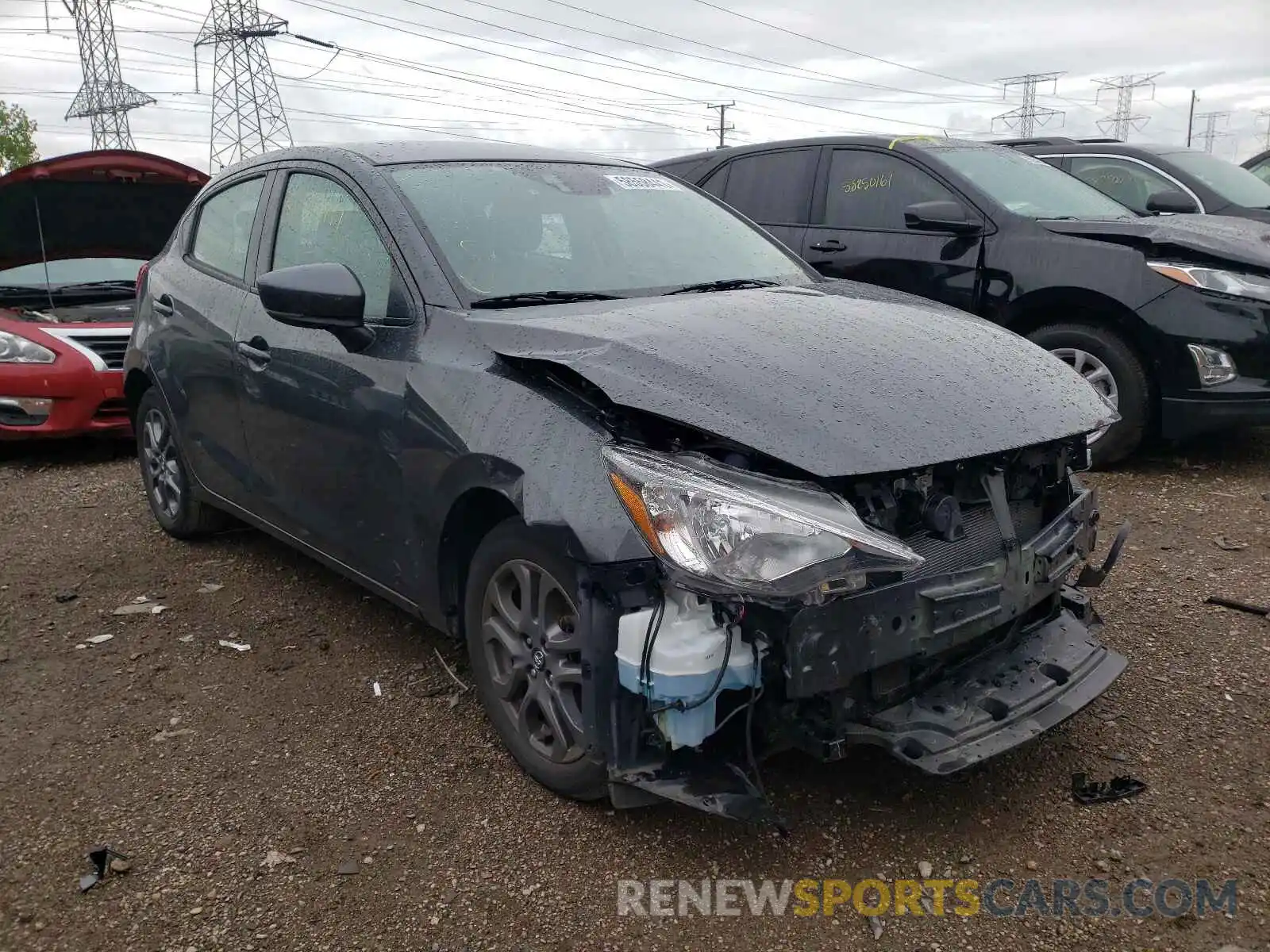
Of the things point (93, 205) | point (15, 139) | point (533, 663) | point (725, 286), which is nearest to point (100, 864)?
point (533, 663)

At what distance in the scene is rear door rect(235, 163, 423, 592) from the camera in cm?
312

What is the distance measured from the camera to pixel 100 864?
2.60 m

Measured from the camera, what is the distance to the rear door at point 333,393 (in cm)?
312

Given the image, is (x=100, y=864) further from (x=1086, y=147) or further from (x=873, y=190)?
(x=1086, y=147)

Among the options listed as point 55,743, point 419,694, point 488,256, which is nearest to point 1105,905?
point 419,694

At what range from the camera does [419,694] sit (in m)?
3.42

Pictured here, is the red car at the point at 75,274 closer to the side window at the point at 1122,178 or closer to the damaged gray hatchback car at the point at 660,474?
the damaged gray hatchback car at the point at 660,474

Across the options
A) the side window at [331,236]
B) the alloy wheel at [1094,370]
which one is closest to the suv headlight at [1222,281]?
the alloy wheel at [1094,370]

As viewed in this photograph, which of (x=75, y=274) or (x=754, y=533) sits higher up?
(x=75, y=274)

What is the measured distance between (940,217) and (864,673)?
12.8ft

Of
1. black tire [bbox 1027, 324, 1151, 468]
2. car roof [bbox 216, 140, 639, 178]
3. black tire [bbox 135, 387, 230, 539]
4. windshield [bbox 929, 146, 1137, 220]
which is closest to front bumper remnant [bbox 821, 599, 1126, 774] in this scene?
car roof [bbox 216, 140, 639, 178]

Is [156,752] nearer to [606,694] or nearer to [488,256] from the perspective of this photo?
[606,694]

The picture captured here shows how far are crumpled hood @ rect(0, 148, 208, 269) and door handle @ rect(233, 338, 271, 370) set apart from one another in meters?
3.28

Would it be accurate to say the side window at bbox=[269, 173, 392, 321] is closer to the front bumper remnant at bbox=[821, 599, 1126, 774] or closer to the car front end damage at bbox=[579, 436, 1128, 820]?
the car front end damage at bbox=[579, 436, 1128, 820]
